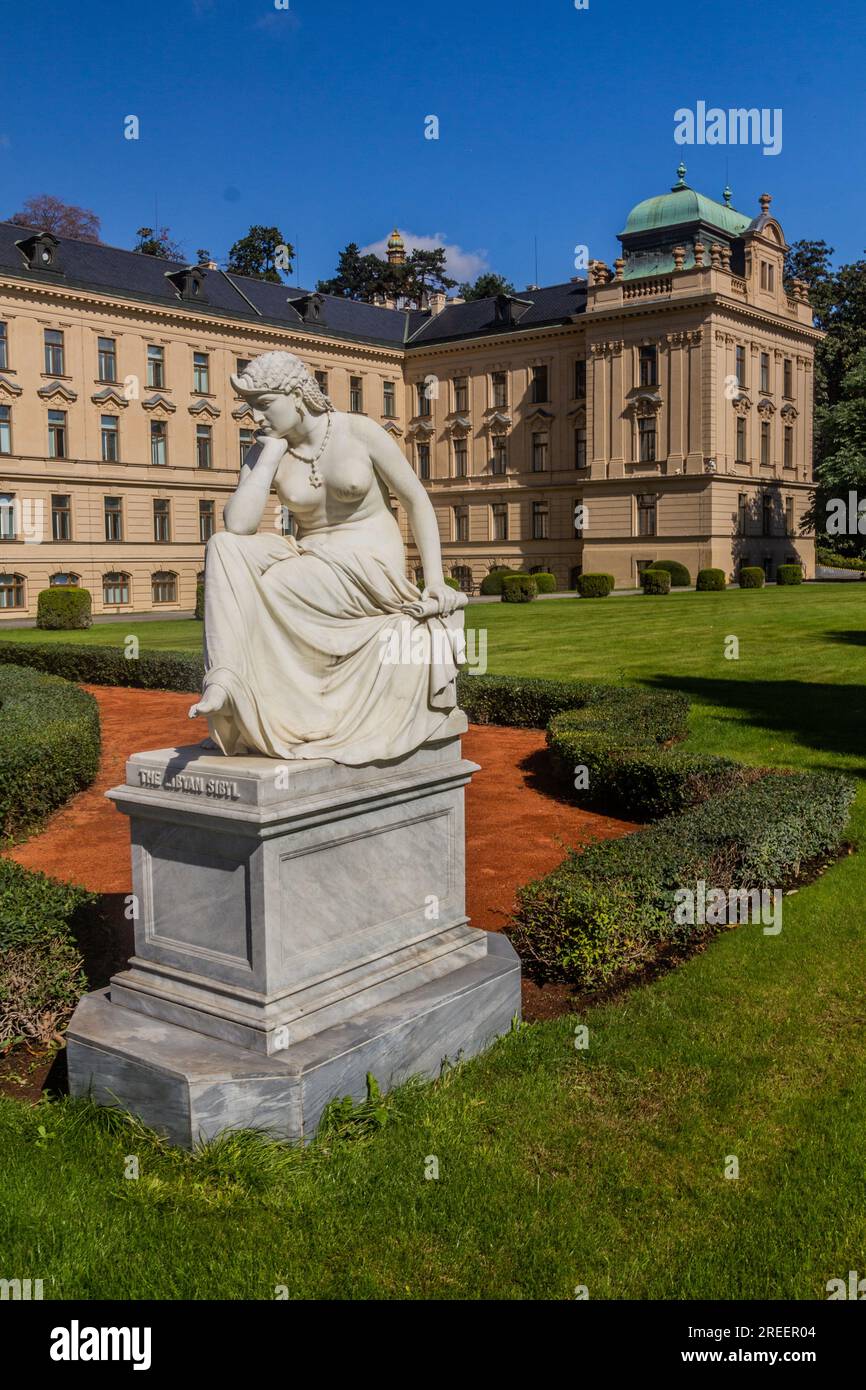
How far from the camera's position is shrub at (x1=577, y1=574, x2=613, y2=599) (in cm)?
4144

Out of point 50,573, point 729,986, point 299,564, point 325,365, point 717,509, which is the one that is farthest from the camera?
point 325,365

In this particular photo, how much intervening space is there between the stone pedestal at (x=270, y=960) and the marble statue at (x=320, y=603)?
246 millimetres

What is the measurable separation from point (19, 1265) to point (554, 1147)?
207 centimetres

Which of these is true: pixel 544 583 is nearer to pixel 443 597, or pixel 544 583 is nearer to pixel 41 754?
pixel 41 754

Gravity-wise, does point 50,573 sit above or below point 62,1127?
above

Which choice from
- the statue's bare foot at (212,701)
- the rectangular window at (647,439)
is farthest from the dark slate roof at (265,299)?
the statue's bare foot at (212,701)

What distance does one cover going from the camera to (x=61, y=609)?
33.2 m

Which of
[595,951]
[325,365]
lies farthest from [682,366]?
[595,951]

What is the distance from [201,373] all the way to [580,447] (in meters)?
19.3

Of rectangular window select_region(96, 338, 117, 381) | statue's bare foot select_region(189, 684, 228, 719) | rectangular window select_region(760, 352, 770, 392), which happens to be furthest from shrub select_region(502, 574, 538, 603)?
statue's bare foot select_region(189, 684, 228, 719)

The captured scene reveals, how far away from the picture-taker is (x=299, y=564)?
528 cm
